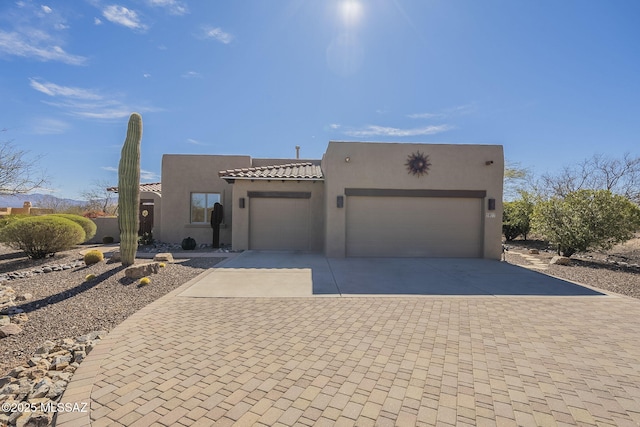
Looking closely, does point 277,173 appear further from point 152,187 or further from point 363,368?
point 363,368

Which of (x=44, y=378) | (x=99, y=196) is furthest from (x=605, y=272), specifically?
(x=99, y=196)

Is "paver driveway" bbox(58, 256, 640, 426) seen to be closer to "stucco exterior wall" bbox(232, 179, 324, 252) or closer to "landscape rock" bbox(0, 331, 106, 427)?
"landscape rock" bbox(0, 331, 106, 427)

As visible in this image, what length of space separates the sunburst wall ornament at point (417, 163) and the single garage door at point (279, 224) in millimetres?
4776

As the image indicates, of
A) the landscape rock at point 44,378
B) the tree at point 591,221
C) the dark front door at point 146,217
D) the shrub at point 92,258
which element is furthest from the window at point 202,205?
the tree at point 591,221

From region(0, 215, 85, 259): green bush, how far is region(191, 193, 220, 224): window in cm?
520

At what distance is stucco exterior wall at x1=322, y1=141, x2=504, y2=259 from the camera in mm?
11938

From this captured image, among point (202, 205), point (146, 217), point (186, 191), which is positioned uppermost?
point (186, 191)

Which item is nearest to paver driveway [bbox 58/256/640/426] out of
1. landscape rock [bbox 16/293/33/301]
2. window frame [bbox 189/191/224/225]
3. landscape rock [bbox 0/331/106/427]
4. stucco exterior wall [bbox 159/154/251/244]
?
landscape rock [bbox 0/331/106/427]

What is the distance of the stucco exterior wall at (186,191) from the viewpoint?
1579cm

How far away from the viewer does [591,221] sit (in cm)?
1195

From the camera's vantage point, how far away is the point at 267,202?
45.6 ft

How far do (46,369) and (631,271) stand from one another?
14991mm

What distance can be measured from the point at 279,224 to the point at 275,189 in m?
1.61

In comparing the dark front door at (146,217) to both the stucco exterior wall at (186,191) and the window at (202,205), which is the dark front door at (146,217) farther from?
the window at (202,205)
